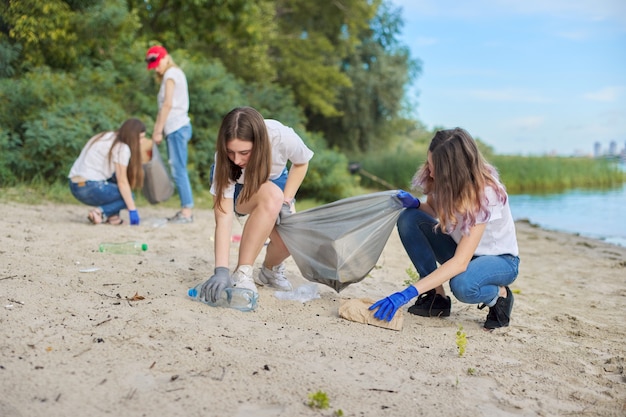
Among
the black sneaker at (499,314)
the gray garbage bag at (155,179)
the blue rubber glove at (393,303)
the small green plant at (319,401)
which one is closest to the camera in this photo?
the small green plant at (319,401)

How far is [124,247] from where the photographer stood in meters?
5.12

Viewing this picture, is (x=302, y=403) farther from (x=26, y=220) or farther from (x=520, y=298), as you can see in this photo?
(x=26, y=220)

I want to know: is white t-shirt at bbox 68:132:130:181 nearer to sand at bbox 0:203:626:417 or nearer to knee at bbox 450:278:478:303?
sand at bbox 0:203:626:417

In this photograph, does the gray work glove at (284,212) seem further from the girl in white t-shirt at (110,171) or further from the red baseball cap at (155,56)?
the red baseball cap at (155,56)

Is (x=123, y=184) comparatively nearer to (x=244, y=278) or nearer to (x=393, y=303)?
(x=244, y=278)

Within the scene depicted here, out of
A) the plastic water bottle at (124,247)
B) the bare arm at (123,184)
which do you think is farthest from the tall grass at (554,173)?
the plastic water bottle at (124,247)

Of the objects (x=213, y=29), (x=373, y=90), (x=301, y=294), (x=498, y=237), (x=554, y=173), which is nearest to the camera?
(x=498, y=237)

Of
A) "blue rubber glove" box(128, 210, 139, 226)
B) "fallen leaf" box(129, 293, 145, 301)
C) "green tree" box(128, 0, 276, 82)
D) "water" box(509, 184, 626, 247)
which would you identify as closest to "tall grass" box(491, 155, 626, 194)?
"water" box(509, 184, 626, 247)

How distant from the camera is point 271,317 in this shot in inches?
137

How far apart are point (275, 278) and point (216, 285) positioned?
689 mm

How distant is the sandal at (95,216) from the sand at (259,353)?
1.60m

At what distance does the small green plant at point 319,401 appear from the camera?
7.81 ft

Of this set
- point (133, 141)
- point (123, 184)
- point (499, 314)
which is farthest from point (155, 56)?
point (499, 314)

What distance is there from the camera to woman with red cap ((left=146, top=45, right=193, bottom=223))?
6734mm
